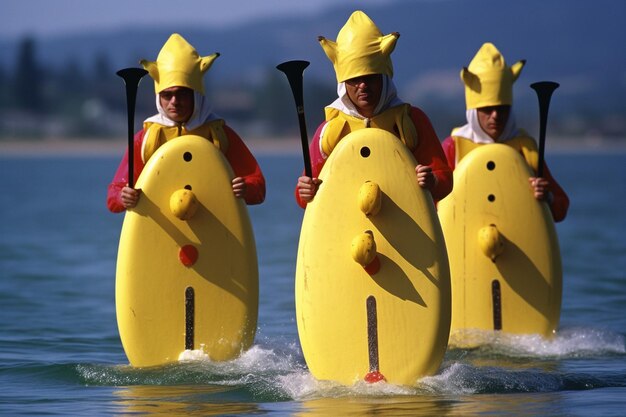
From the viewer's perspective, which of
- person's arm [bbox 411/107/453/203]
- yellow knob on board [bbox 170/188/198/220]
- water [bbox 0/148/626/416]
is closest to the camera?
water [bbox 0/148/626/416]

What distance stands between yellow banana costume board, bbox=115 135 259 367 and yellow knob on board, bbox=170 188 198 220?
20mm

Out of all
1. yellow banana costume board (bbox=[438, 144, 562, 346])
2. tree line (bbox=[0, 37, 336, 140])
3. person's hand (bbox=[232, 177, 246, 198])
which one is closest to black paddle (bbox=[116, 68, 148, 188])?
person's hand (bbox=[232, 177, 246, 198])

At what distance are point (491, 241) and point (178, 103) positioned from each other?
2.43m

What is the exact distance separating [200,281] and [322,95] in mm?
137226

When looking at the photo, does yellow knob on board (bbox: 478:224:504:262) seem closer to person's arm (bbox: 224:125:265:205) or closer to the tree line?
person's arm (bbox: 224:125:265:205)

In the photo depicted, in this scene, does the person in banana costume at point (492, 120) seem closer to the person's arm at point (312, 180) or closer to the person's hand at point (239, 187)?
the person's hand at point (239, 187)

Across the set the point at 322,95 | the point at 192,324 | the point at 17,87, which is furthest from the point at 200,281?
the point at 17,87

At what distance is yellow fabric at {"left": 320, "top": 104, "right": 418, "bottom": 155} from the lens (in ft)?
30.4

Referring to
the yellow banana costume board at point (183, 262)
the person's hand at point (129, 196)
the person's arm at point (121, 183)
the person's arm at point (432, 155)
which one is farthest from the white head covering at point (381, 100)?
the person's arm at point (121, 183)

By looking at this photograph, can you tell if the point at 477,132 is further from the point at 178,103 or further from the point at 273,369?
the point at 273,369

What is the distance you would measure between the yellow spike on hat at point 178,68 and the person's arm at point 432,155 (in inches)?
65.1

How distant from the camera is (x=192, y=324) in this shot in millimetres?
10211

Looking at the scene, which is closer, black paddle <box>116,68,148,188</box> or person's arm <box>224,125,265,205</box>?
black paddle <box>116,68,148,188</box>

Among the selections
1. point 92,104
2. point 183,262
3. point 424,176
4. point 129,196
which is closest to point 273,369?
point 183,262
